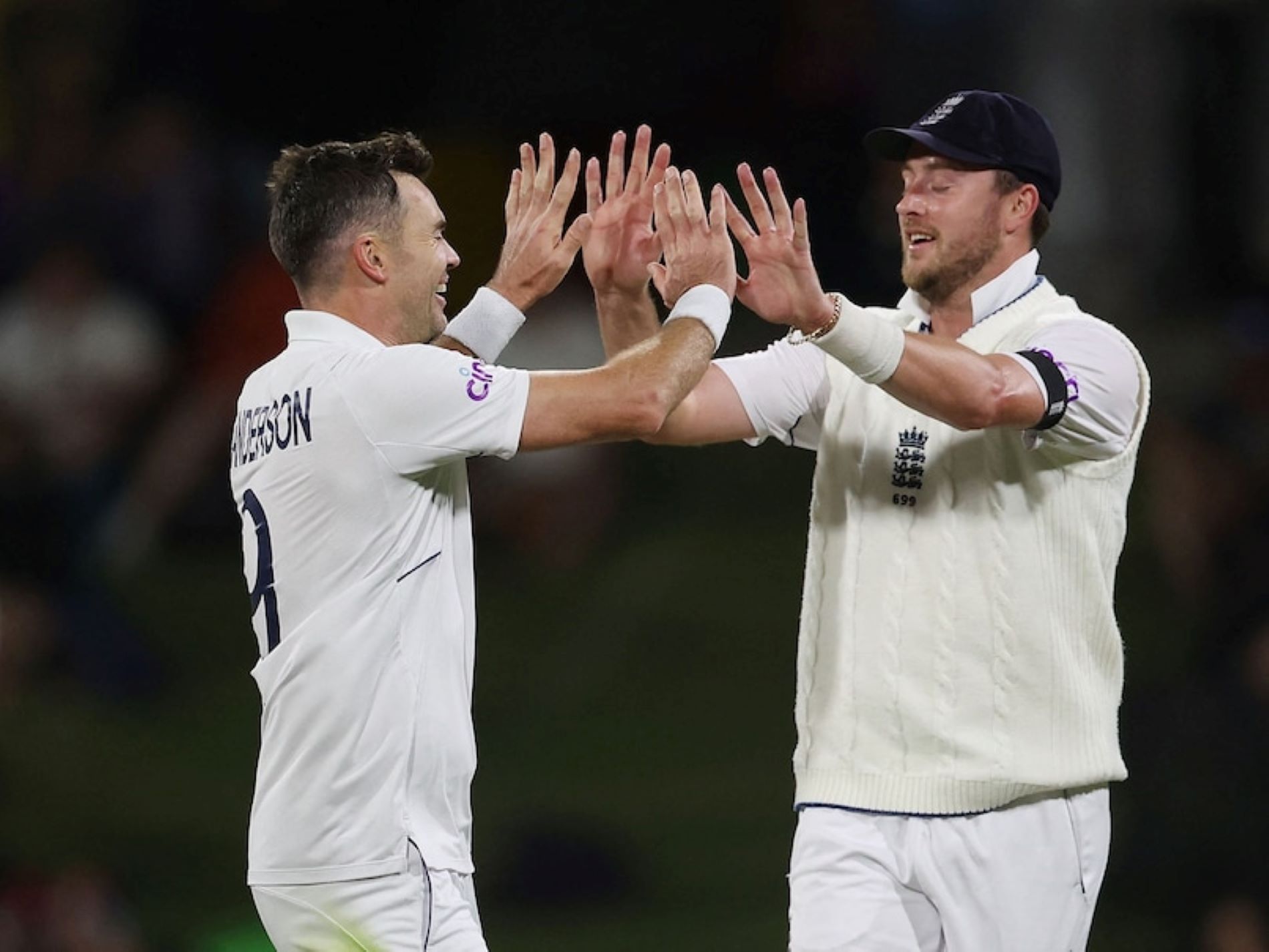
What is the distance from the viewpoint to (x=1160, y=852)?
22.8ft

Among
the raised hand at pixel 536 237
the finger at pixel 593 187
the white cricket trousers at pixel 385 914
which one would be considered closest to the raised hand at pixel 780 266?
the finger at pixel 593 187

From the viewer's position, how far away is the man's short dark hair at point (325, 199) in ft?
11.8

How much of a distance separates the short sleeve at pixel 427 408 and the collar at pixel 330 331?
3.5 inches

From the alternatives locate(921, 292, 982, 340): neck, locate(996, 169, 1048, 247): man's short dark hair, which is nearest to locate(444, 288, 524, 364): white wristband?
locate(921, 292, 982, 340): neck

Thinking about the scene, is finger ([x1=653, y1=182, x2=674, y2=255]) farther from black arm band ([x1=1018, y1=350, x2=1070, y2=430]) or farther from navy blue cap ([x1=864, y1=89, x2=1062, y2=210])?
black arm band ([x1=1018, y1=350, x2=1070, y2=430])

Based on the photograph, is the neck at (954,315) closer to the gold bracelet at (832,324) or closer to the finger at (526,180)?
the gold bracelet at (832,324)

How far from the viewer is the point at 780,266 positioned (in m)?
3.66

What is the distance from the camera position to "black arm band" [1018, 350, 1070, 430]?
145 inches

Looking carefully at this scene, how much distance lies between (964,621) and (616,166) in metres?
1.14

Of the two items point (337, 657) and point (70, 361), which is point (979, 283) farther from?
point (70, 361)

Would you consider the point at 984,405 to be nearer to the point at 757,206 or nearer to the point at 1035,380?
the point at 1035,380

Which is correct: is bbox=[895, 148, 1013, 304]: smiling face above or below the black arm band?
above

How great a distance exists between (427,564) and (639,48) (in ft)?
20.3

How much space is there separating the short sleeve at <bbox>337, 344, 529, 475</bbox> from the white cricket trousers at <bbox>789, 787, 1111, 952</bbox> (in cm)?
108
